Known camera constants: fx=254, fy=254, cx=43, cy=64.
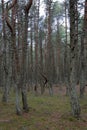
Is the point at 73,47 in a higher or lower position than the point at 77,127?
higher

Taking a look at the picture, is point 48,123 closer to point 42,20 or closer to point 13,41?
point 13,41

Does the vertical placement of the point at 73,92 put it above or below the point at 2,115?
above

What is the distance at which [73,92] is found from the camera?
10344 mm

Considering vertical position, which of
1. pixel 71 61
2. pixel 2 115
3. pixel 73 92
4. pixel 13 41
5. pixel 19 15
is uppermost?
pixel 19 15

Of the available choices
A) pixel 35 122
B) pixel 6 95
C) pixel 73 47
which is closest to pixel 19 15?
pixel 6 95

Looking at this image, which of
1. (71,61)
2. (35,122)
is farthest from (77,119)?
(71,61)

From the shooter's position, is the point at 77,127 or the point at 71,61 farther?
the point at 71,61

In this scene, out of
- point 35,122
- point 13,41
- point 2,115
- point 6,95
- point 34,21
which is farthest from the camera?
point 34,21

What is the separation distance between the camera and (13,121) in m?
10.4

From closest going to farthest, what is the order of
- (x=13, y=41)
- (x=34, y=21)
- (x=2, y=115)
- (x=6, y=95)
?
(x=13, y=41), (x=2, y=115), (x=6, y=95), (x=34, y=21)

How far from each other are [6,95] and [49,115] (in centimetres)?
549

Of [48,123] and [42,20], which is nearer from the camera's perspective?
[48,123]

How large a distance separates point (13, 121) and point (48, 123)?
150 cm

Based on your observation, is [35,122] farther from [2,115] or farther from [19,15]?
[19,15]
